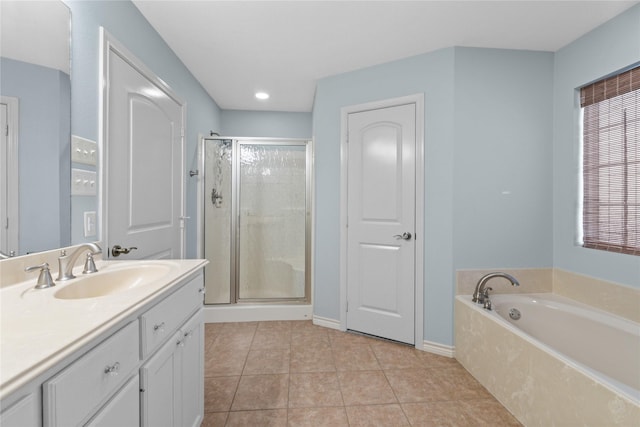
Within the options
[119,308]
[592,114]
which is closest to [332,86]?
[592,114]

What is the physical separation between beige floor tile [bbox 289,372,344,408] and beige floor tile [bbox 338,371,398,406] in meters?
0.05

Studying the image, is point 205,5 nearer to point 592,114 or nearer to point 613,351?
point 592,114

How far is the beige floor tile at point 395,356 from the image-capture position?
2119 millimetres

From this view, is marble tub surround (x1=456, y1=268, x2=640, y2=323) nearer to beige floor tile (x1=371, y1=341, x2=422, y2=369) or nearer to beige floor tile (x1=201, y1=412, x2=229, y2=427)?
beige floor tile (x1=371, y1=341, x2=422, y2=369)

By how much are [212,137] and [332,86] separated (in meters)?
1.30

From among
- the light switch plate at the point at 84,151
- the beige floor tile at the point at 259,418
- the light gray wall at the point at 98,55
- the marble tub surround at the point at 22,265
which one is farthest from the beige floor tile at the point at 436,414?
the light switch plate at the point at 84,151

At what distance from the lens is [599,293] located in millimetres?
1978

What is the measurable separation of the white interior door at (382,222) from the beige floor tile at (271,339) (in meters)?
0.59

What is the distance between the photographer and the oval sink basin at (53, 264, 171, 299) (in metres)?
1.12

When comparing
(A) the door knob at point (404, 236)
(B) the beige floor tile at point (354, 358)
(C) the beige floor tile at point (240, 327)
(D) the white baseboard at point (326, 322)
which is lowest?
(C) the beige floor tile at point (240, 327)

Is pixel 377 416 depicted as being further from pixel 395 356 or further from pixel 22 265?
pixel 22 265

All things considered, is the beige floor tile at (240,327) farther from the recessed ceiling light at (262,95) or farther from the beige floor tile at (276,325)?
the recessed ceiling light at (262,95)

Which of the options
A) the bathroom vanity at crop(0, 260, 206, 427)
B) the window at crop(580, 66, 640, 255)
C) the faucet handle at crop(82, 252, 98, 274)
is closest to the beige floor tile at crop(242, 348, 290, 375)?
the bathroom vanity at crop(0, 260, 206, 427)

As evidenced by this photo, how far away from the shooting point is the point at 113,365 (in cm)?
79
